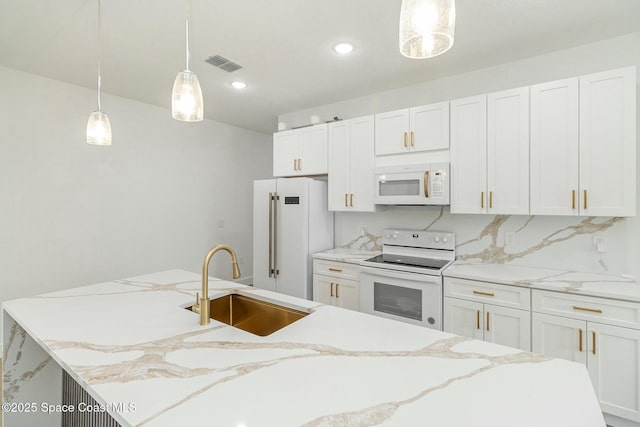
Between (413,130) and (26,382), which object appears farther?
(413,130)

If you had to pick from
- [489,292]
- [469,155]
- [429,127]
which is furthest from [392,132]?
[489,292]

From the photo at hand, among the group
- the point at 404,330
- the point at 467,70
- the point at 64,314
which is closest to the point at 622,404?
the point at 404,330

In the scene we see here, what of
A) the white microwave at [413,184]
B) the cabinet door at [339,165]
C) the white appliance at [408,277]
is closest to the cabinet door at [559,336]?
the white appliance at [408,277]

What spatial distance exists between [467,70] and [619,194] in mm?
1563

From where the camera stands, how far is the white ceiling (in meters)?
1.91

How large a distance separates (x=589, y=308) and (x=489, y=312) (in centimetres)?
56

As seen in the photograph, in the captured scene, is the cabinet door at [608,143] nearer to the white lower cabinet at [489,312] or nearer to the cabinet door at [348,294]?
the white lower cabinet at [489,312]

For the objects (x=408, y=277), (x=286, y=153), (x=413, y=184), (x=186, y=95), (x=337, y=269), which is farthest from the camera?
(x=286, y=153)

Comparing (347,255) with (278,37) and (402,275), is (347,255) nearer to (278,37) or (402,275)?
(402,275)

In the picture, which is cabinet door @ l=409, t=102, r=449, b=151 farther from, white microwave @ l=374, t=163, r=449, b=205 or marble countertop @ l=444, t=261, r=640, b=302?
marble countertop @ l=444, t=261, r=640, b=302

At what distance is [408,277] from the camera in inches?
98.0

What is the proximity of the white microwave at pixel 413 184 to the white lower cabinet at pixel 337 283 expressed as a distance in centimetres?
75

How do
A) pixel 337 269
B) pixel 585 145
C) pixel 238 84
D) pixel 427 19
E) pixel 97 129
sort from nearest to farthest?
pixel 427 19, pixel 97 129, pixel 585 145, pixel 337 269, pixel 238 84

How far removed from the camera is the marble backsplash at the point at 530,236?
2.25 metres
